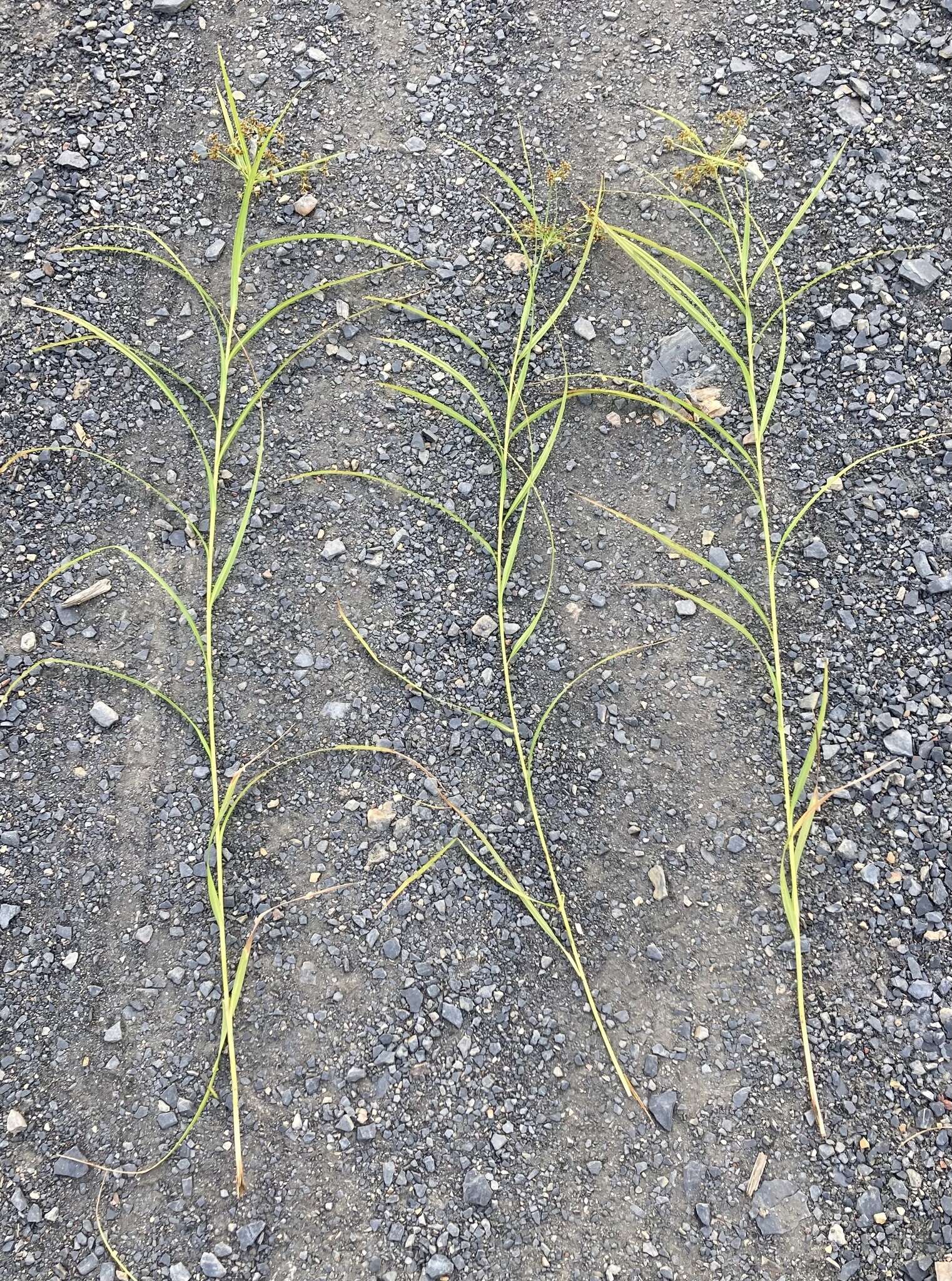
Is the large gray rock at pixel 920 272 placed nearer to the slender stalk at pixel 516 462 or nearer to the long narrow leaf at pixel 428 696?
the slender stalk at pixel 516 462

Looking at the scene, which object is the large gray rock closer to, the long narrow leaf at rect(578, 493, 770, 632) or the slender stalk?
the slender stalk

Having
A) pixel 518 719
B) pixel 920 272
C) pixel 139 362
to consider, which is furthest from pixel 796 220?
pixel 139 362

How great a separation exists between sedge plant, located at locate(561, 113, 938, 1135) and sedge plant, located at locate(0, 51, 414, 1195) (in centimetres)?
79

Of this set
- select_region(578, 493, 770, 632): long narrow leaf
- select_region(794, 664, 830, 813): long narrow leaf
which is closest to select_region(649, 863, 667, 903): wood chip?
select_region(794, 664, 830, 813): long narrow leaf

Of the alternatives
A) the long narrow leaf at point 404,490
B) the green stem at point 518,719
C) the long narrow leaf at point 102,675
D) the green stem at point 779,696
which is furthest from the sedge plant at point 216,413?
the green stem at point 779,696

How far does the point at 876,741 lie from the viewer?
99.3 inches

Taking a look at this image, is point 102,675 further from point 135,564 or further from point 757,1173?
point 757,1173

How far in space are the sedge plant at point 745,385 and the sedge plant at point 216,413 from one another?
2.59ft

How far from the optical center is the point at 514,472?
279 centimetres

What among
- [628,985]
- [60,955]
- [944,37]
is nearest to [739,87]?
[944,37]

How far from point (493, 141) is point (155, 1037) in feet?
8.63

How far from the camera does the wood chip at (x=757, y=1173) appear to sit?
2174mm

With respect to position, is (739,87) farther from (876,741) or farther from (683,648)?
(876,741)

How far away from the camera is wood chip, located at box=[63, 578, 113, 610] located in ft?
8.80
